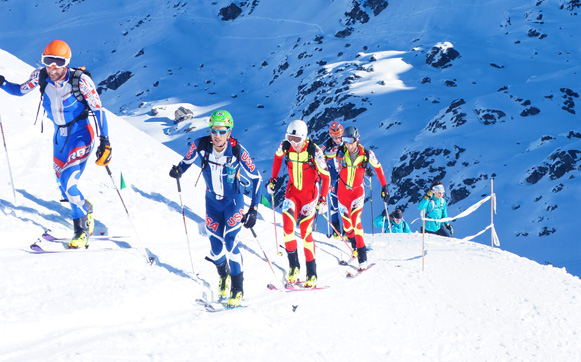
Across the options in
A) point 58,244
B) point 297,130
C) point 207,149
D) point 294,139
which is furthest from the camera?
point 294,139

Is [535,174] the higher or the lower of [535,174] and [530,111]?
the higher

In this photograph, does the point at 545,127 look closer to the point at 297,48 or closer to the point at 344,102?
the point at 344,102

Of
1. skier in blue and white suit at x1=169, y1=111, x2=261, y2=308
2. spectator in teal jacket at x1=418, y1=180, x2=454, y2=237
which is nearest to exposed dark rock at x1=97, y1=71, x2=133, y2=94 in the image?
spectator in teal jacket at x1=418, y1=180, x2=454, y2=237

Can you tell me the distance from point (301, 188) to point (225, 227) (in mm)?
2060

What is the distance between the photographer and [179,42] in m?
117

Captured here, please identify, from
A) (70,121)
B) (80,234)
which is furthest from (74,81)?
(80,234)

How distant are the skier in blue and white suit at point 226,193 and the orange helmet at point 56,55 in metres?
2.11

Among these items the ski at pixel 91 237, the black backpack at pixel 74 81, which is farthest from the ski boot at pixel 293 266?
the black backpack at pixel 74 81

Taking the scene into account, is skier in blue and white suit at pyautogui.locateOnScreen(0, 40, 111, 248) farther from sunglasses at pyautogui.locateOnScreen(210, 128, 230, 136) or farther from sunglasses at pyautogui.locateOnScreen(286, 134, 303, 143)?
sunglasses at pyautogui.locateOnScreen(286, 134, 303, 143)

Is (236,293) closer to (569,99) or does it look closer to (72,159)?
(72,159)

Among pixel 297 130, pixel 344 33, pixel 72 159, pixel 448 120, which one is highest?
pixel 72 159

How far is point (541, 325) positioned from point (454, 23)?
317 ft

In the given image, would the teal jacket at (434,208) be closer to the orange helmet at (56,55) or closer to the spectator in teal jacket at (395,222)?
the spectator in teal jacket at (395,222)

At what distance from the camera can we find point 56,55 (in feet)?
25.8
